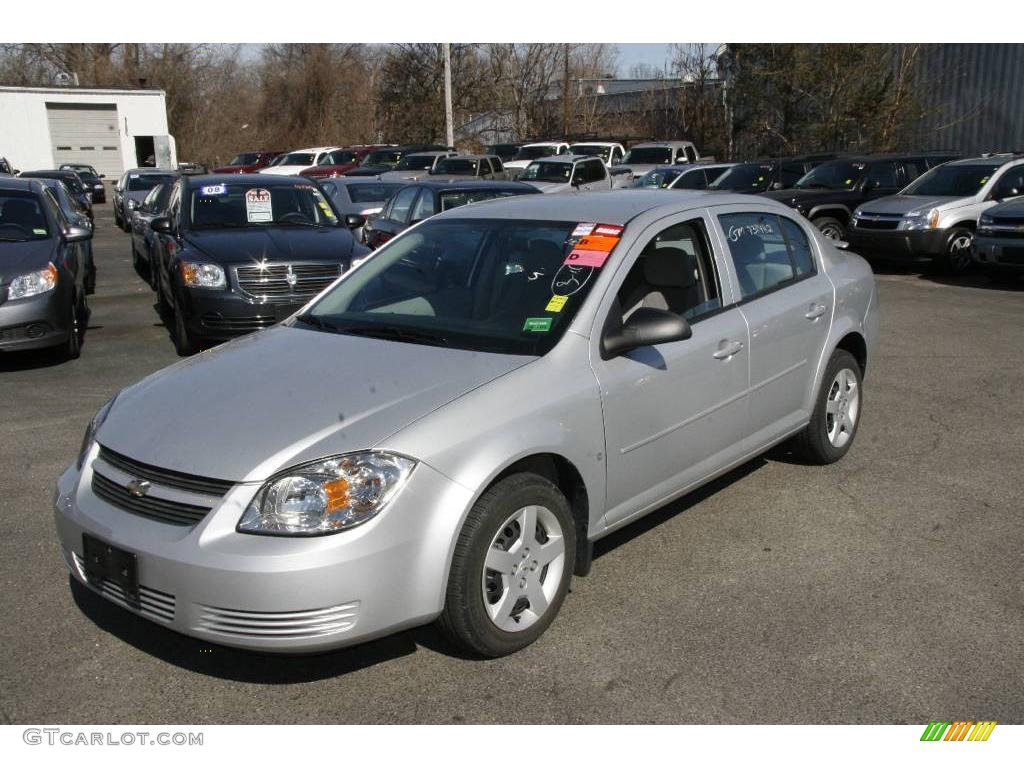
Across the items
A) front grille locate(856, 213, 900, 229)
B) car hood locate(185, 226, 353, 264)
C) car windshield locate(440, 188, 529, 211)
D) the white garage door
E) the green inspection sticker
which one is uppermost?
the white garage door

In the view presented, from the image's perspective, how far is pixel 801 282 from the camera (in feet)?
17.6

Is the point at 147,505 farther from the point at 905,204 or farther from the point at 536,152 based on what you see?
the point at 536,152

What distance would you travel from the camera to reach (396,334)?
4.20m

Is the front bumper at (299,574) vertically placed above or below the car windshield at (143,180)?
below

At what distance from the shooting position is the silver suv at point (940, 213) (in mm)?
14367

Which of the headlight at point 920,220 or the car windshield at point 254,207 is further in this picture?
the headlight at point 920,220

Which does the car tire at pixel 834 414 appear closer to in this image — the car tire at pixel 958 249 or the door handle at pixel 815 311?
the door handle at pixel 815 311

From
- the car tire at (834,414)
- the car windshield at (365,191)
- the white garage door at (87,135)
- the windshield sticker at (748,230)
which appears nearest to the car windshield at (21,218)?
the windshield sticker at (748,230)

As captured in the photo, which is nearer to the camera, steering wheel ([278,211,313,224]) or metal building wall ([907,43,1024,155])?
steering wheel ([278,211,313,224])

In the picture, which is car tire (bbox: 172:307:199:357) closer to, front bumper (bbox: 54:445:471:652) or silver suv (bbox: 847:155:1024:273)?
front bumper (bbox: 54:445:471:652)

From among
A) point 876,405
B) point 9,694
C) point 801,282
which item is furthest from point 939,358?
point 9,694

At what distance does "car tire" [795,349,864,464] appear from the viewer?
18.1ft

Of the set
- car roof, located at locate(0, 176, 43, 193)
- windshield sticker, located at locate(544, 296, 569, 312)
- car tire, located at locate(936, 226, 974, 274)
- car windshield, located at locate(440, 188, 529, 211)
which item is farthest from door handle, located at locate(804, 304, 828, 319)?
car tire, located at locate(936, 226, 974, 274)

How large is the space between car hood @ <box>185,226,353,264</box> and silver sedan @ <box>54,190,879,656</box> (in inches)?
159
